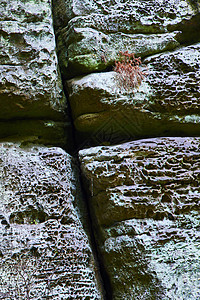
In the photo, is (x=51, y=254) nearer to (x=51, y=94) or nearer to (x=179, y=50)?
(x=51, y=94)

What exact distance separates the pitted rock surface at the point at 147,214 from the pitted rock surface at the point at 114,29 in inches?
32.6

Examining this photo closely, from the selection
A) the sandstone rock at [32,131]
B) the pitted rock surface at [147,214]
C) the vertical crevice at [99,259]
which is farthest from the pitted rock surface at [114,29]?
the vertical crevice at [99,259]

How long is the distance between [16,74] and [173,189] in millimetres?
1481

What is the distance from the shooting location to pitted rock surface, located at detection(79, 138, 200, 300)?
175 centimetres

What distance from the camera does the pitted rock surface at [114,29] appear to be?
233 cm

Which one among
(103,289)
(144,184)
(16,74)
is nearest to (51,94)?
(16,74)

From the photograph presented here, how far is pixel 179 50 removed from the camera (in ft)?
8.07

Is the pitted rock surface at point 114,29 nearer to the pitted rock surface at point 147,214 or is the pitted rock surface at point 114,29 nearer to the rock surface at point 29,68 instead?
the rock surface at point 29,68

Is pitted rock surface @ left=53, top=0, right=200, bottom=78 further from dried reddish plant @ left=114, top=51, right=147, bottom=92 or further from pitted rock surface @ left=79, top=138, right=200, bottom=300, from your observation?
pitted rock surface @ left=79, top=138, right=200, bottom=300

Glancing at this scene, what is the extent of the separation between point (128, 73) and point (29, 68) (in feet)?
2.61

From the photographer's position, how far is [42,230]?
6.05 ft

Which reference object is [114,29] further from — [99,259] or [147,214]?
[99,259]

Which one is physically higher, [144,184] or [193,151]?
[193,151]

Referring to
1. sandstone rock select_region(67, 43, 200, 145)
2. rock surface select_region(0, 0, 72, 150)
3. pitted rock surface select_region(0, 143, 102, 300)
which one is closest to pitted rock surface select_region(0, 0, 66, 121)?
rock surface select_region(0, 0, 72, 150)
